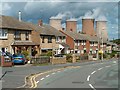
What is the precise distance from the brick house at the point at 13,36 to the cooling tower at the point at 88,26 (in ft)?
139

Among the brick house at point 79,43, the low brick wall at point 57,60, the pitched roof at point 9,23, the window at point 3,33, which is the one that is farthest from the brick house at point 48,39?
the low brick wall at point 57,60

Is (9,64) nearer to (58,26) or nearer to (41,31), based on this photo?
(41,31)

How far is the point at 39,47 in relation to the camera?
225 ft

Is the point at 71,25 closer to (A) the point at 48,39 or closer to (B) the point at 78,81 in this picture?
(A) the point at 48,39

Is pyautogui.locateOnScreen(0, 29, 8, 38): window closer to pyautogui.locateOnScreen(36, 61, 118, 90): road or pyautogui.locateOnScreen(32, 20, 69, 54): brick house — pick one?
pyautogui.locateOnScreen(32, 20, 69, 54): brick house

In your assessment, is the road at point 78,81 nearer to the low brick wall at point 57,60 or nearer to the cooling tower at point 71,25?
the low brick wall at point 57,60

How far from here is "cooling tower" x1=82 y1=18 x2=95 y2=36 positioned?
4106 inches

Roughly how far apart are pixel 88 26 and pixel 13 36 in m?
51.2

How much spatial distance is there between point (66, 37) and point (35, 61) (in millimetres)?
40958

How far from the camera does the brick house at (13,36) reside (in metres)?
56.1

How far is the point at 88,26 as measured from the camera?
107m

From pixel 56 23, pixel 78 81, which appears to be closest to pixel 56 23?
pixel 56 23

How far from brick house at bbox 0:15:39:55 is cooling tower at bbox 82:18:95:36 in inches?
1665

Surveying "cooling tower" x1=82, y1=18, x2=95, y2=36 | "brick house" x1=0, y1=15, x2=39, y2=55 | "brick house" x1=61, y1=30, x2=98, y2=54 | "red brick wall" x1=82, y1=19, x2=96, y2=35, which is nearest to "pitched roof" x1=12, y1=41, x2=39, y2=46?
"brick house" x1=0, y1=15, x2=39, y2=55
